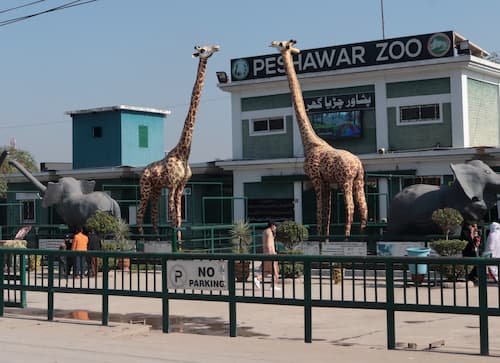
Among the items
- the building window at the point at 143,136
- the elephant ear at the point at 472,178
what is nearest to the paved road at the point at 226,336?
the elephant ear at the point at 472,178

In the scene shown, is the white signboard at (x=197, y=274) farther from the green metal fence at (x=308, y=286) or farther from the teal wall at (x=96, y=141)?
the teal wall at (x=96, y=141)

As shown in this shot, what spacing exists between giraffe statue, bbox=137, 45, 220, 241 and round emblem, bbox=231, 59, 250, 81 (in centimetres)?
626

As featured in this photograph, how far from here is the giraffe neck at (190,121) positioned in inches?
1230

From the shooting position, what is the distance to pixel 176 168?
102 ft

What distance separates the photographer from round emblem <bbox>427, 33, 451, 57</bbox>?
32312 millimetres

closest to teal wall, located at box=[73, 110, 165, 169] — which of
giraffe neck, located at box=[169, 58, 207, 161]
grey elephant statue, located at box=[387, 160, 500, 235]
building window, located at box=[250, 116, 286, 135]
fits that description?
building window, located at box=[250, 116, 286, 135]

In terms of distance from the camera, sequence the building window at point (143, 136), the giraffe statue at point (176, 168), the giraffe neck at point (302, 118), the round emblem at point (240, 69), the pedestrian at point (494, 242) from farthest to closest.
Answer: the building window at point (143, 136), the round emblem at point (240, 69), the giraffe statue at point (176, 168), the giraffe neck at point (302, 118), the pedestrian at point (494, 242)

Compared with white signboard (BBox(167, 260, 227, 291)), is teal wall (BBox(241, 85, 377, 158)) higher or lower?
higher

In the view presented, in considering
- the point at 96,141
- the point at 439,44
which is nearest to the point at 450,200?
the point at 439,44

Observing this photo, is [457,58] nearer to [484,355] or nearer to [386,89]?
[386,89]

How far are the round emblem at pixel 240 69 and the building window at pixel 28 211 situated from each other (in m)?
13.6

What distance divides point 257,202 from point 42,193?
9.17 metres

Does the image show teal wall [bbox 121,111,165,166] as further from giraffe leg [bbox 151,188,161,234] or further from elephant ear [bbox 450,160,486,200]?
elephant ear [bbox 450,160,486,200]

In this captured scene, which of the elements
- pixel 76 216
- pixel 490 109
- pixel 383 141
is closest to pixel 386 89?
pixel 383 141
